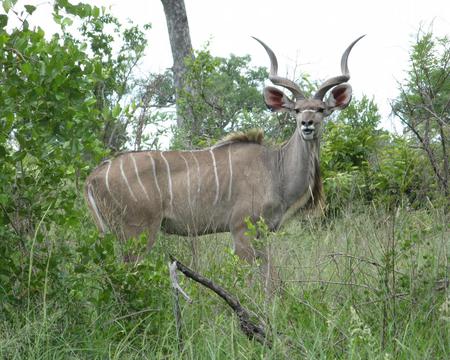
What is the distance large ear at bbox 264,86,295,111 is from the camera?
17.4 ft

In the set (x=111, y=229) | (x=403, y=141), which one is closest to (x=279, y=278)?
(x=111, y=229)

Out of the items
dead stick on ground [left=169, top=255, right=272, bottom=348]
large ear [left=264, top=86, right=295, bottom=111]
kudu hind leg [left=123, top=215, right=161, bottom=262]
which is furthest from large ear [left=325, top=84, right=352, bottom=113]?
dead stick on ground [left=169, top=255, right=272, bottom=348]

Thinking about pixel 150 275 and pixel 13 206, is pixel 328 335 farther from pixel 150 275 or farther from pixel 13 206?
pixel 13 206

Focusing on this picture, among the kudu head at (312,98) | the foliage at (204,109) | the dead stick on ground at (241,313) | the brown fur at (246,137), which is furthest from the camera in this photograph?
the foliage at (204,109)

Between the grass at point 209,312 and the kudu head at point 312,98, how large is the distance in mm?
1673

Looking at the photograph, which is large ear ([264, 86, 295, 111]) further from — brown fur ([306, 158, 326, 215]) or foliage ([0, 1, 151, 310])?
foliage ([0, 1, 151, 310])

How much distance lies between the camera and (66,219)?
3303 millimetres

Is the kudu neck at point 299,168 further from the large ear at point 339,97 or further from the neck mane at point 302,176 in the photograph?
the large ear at point 339,97

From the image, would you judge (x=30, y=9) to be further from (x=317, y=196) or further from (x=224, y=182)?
(x=317, y=196)

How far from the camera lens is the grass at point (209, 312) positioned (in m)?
2.80

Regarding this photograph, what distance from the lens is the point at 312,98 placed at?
520cm

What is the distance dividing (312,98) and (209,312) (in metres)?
2.32

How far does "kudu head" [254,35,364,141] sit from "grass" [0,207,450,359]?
65.9 inches

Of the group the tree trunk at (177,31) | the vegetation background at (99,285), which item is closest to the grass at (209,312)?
the vegetation background at (99,285)
